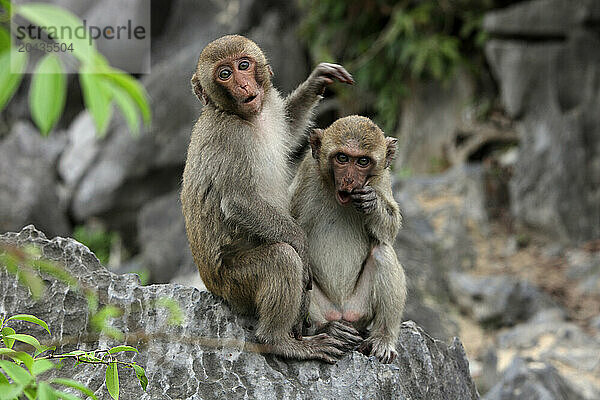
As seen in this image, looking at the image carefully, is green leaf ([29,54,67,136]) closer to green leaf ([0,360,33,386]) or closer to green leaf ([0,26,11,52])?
green leaf ([0,26,11,52])

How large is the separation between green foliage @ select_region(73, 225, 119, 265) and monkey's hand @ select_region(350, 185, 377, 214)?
11071 mm

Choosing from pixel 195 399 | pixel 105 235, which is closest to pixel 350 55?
pixel 105 235

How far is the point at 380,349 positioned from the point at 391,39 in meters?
10.2

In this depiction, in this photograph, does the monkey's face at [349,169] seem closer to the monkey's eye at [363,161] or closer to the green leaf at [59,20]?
the monkey's eye at [363,161]

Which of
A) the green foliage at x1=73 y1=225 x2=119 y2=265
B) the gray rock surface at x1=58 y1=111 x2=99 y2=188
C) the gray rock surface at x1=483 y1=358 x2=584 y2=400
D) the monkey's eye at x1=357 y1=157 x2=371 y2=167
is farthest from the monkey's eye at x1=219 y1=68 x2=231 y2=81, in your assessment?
the gray rock surface at x1=58 y1=111 x2=99 y2=188

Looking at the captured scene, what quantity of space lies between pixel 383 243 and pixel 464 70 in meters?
9.97

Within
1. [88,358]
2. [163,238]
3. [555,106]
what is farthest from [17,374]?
[163,238]

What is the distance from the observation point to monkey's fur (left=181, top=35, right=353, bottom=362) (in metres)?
4.24

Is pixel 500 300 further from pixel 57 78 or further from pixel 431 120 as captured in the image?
pixel 57 78

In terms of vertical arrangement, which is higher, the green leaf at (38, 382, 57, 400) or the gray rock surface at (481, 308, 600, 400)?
the green leaf at (38, 382, 57, 400)

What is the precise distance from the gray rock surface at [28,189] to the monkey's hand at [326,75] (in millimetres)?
10221

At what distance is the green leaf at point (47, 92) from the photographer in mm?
1420

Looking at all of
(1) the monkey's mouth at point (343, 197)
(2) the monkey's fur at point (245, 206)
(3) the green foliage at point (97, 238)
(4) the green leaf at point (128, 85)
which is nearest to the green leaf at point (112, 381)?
(4) the green leaf at point (128, 85)

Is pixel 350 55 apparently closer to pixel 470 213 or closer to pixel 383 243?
pixel 470 213
